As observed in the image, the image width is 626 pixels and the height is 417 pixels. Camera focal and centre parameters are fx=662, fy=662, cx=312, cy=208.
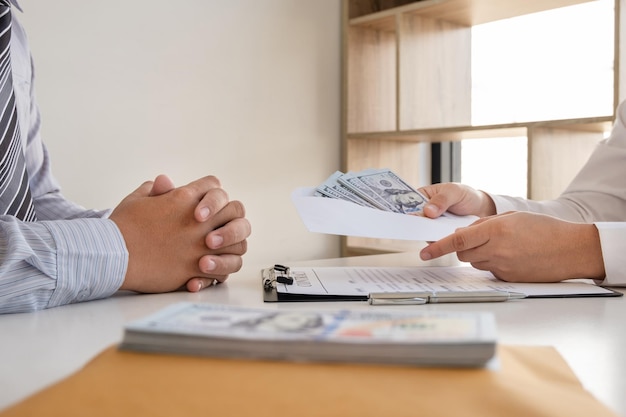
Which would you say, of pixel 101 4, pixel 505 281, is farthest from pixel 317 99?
pixel 505 281

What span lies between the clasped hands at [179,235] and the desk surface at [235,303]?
3 centimetres

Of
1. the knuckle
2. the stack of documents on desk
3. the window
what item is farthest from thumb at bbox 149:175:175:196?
the window

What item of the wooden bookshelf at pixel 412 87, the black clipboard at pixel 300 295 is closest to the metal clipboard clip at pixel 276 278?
the black clipboard at pixel 300 295

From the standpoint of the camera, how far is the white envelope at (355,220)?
105cm

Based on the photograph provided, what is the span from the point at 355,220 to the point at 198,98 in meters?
1.64

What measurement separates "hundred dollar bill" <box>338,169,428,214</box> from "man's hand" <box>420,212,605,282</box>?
0.53ft

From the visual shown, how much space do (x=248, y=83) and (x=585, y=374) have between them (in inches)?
91.0

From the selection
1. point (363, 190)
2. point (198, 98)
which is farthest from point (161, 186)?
point (198, 98)

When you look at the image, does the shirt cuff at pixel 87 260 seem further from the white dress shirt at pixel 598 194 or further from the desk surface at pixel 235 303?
the white dress shirt at pixel 598 194

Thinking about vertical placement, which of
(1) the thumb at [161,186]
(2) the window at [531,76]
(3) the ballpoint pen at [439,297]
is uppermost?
(2) the window at [531,76]

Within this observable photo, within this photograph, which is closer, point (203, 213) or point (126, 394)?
point (126, 394)

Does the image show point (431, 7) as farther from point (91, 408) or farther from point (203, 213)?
point (91, 408)

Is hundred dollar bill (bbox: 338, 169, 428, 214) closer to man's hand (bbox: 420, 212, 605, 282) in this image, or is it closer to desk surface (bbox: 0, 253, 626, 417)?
man's hand (bbox: 420, 212, 605, 282)

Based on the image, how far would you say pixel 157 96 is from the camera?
246cm
